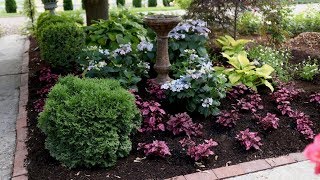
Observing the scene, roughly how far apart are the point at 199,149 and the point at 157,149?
34 centimetres

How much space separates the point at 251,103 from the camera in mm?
4090

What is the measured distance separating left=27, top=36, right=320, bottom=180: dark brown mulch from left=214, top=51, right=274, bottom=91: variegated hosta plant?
400 mm

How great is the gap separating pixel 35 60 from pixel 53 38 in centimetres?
153

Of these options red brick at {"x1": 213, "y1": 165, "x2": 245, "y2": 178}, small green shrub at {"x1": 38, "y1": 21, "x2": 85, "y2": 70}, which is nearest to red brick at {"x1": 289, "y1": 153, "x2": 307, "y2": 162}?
red brick at {"x1": 213, "y1": 165, "x2": 245, "y2": 178}

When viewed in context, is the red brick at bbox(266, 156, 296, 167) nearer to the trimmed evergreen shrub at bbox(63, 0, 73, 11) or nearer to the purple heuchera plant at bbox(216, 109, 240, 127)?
the purple heuchera plant at bbox(216, 109, 240, 127)

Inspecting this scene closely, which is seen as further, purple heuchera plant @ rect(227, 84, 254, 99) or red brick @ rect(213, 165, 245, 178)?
purple heuchera plant @ rect(227, 84, 254, 99)

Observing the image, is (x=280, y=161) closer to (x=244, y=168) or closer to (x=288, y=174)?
(x=288, y=174)

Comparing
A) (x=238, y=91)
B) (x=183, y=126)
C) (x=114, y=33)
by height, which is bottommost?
(x=183, y=126)

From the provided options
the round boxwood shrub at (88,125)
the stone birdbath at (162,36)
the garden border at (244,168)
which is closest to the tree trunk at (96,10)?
the stone birdbath at (162,36)

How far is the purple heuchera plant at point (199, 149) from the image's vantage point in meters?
3.18


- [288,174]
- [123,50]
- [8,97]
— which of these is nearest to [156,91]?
[123,50]

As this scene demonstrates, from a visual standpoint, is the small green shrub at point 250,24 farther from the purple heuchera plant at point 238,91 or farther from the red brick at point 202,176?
the red brick at point 202,176

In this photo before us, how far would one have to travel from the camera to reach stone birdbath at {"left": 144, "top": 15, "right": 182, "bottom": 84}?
14.0ft

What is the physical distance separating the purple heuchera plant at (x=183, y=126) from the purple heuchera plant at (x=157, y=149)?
12.1 inches
